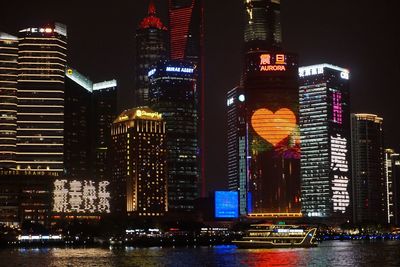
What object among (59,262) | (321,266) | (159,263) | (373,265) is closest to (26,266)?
(59,262)

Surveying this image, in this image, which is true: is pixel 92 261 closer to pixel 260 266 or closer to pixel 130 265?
pixel 130 265

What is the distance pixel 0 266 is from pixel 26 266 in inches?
186

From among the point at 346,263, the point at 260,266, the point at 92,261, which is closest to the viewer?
the point at 260,266

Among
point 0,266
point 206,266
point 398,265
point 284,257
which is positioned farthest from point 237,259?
point 0,266

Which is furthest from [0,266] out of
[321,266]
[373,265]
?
[373,265]

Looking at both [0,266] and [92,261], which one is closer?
[0,266]

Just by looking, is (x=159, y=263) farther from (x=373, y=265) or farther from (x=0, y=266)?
(x=373, y=265)

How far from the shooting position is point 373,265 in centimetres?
14550

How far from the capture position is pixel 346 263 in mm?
151750

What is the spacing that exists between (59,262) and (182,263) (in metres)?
26.3

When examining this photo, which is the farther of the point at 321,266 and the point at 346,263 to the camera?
the point at 346,263

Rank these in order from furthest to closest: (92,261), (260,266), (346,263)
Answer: (92,261)
(346,263)
(260,266)

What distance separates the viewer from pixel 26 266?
147000 mm

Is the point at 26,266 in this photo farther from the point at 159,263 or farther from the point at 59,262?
the point at 159,263
